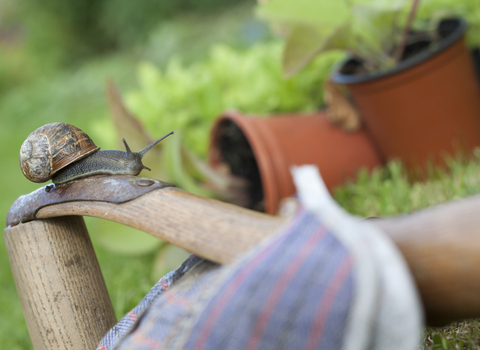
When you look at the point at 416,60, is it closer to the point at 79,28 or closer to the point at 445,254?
the point at 445,254

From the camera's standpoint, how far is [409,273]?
0.31m

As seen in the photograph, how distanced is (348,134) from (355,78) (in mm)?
226

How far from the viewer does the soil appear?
1414 mm

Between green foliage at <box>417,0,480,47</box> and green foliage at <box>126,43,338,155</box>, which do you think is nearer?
green foliage at <box>417,0,480,47</box>

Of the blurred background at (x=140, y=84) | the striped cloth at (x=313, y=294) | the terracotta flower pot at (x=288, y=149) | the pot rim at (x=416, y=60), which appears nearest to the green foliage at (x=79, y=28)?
the blurred background at (x=140, y=84)

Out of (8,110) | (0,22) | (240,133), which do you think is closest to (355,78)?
(240,133)

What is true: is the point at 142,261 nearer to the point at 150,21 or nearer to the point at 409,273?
the point at 409,273

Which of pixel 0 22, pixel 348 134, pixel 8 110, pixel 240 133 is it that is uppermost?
pixel 0 22

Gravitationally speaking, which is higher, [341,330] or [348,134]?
[341,330]

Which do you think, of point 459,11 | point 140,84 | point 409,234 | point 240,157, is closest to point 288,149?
point 240,157

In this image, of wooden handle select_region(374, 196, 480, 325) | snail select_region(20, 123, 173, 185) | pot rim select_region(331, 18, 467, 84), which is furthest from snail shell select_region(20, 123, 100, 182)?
pot rim select_region(331, 18, 467, 84)

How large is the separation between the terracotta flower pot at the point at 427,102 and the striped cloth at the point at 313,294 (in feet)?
2.90

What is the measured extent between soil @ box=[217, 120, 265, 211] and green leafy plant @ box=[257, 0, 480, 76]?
1.18 ft

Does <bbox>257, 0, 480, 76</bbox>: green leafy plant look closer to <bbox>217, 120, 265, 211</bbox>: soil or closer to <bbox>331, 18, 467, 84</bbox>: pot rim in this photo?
<bbox>331, 18, 467, 84</bbox>: pot rim
